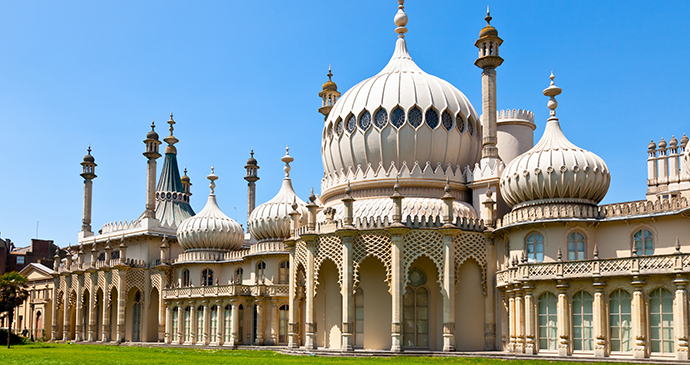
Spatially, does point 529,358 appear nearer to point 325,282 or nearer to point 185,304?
point 325,282

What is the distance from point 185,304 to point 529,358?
25.3 meters

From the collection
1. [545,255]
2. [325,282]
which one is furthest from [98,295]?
[545,255]

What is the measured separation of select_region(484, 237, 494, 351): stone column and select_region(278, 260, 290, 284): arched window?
14.2 m

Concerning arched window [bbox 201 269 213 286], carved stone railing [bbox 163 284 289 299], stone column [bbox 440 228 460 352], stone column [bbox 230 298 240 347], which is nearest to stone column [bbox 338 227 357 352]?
stone column [bbox 440 228 460 352]

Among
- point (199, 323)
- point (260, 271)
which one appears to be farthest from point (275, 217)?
point (199, 323)

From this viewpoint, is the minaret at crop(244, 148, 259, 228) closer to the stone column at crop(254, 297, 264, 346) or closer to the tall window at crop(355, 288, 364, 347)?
the stone column at crop(254, 297, 264, 346)

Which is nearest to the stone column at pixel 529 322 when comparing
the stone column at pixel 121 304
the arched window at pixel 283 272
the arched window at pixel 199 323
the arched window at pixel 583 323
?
the arched window at pixel 583 323

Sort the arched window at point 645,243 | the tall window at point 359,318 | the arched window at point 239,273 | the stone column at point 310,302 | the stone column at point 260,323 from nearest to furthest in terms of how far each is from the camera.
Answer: the arched window at point 645,243
the tall window at point 359,318
the stone column at point 310,302
the stone column at point 260,323
the arched window at point 239,273

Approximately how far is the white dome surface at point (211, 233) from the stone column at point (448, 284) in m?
19.7

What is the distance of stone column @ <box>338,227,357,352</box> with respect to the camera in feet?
110

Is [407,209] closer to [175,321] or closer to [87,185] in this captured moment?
[175,321]

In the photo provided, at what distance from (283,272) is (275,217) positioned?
10.8 feet

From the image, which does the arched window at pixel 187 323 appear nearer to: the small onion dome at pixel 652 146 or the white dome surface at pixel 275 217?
the white dome surface at pixel 275 217

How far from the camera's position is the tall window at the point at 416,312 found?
3462cm
